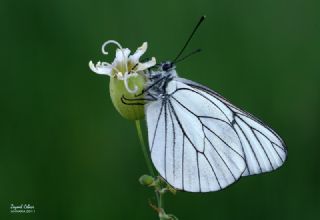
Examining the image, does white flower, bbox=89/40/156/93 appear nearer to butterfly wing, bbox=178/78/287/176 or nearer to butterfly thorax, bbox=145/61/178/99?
butterfly thorax, bbox=145/61/178/99

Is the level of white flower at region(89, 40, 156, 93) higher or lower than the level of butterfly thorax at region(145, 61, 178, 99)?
higher

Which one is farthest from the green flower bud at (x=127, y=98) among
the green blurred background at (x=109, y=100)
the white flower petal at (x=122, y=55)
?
the green blurred background at (x=109, y=100)

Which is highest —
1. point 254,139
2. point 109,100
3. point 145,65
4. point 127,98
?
point 109,100

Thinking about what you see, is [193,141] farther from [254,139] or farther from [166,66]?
[166,66]

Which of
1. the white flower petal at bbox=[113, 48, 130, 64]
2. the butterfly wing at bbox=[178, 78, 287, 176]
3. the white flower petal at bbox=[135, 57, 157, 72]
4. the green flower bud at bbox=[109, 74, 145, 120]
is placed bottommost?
the butterfly wing at bbox=[178, 78, 287, 176]

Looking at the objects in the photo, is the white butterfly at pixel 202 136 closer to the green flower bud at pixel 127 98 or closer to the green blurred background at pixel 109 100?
the green flower bud at pixel 127 98

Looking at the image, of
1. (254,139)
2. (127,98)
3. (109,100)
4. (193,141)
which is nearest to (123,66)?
(127,98)

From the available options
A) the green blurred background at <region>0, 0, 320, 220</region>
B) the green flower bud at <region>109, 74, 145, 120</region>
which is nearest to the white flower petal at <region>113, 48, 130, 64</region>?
the green flower bud at <region>109, 74, 145, 120</region>
